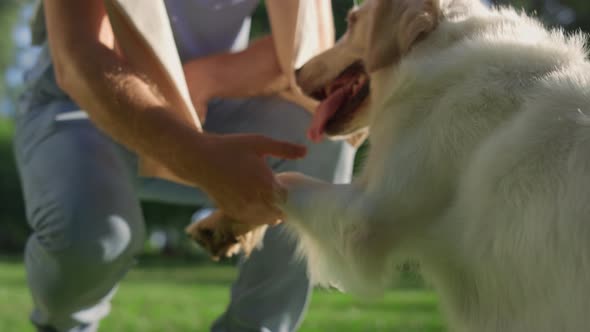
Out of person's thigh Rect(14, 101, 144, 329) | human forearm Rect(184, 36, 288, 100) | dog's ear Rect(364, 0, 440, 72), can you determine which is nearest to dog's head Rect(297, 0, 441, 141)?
dog's ear Rect(364, 0, 440, 72)

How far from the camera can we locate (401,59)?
9.06ft

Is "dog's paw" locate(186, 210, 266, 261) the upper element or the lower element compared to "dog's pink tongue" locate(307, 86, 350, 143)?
lower

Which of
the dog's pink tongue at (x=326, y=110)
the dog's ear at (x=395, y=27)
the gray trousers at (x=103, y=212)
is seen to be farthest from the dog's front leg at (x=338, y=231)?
the gray trousers at (x=103, y=212)

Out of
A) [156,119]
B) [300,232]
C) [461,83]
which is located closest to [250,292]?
[300,232]

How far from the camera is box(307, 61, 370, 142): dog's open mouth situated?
303 centimetres

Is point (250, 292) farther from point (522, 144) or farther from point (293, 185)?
point (522, 144)

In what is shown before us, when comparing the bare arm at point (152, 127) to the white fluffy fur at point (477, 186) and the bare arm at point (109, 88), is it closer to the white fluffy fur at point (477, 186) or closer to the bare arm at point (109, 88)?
the bare arm at point (109, 88)

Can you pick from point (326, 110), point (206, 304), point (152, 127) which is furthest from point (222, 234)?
point (206, 304)

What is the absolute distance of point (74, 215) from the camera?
10.5 ft

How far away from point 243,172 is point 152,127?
328mm

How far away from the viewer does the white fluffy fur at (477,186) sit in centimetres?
227

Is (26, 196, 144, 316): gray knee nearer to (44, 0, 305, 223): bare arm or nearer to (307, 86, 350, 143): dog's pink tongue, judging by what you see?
(44, 0, 305, 223): bare arm

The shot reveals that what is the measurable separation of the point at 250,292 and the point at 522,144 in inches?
60.6

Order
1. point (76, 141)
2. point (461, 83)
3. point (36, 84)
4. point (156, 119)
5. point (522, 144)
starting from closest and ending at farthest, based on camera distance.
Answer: point (522, 144)
point (461, 83)
point (156, 119)
point (76, 141)
point (36, 84)
